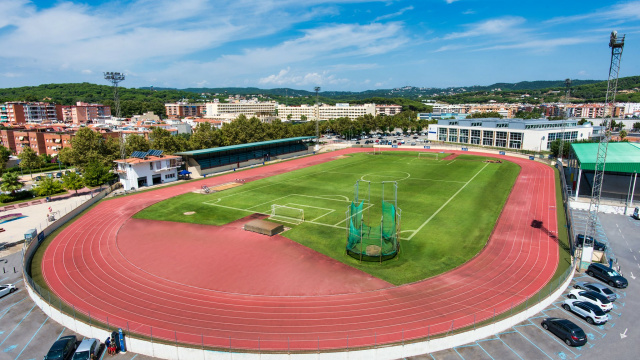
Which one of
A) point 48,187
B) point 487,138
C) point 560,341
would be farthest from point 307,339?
point 487,138

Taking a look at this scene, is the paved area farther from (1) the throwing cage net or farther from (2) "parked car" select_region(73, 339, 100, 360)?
(2) "parked car" select_region(73, 339, 100, 360)

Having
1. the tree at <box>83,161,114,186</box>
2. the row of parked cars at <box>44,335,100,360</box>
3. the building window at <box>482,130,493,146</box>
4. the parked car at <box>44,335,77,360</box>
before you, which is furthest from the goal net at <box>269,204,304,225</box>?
the building window at <box>482,130,493,146</box>

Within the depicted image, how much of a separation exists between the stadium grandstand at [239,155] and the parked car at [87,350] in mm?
47988

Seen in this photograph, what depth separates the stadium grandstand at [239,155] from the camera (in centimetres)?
6600

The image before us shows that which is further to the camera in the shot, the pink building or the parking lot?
the pink building

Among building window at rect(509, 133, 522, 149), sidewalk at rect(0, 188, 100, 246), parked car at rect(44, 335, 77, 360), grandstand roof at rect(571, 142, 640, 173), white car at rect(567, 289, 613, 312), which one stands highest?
grandstand roof at rect(571, 142, 640, 173)

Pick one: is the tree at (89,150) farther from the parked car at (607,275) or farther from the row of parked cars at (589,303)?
the parked car at (607,275)

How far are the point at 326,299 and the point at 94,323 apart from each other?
46.7 ft

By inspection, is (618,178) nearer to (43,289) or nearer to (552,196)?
(552,196)

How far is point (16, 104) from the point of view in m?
139

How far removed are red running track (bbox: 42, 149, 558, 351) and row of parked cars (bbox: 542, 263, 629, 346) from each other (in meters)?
2.34

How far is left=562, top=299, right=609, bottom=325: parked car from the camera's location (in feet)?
69.6

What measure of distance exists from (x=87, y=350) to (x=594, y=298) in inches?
1168

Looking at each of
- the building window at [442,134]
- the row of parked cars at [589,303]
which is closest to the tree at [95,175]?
the row of parked cars at [589,303]
